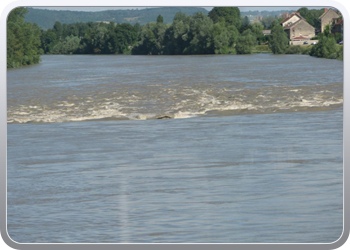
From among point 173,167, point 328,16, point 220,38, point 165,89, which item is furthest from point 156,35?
point 165,89

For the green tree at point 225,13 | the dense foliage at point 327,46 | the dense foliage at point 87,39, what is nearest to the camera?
the green tree at point 225,13

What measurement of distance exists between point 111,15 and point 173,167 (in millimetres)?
1647

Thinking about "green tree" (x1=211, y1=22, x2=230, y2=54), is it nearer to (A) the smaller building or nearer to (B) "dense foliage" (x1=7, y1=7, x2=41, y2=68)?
(A) the smaller building

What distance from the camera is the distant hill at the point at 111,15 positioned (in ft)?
10.8

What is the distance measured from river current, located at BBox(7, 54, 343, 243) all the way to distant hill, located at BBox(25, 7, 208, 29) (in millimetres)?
1163

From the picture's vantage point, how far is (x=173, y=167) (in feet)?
15.3

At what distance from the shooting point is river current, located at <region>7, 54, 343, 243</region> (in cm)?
304

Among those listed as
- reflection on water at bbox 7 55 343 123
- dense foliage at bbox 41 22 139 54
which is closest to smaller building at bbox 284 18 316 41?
dense foliage at bbox 41 22 139 54

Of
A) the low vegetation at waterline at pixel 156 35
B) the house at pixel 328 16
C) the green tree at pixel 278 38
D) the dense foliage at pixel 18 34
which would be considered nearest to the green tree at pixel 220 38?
the low vegetation at waterline at pixel 156 35

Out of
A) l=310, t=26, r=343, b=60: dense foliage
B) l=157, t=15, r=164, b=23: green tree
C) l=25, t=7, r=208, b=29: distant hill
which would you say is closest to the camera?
l=25, t=7, r=208, b=29: distant hill

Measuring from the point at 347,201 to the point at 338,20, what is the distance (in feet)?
3.44

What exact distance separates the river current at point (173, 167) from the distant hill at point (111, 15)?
3.81 feet

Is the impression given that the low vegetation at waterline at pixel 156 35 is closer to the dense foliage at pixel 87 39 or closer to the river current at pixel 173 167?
the dense foliage at pixel 87 39
